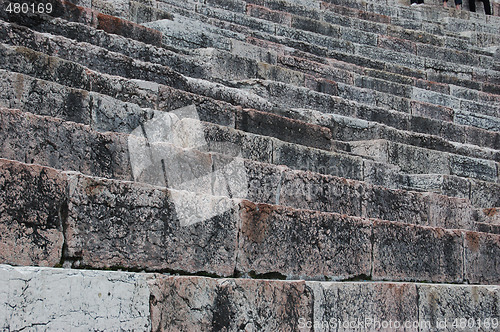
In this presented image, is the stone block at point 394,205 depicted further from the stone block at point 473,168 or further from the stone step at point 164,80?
the stone block at point 473,168

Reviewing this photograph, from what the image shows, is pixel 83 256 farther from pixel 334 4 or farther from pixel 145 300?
pixel 334 4

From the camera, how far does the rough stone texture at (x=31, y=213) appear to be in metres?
2.98

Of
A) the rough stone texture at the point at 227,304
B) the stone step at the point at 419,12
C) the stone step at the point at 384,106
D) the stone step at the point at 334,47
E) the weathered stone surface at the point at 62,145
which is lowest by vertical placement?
the rough stone texture at the point at 227,304

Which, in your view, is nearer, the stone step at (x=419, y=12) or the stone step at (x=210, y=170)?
the stone step at (x=210, y=170)

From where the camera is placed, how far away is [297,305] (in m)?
3.95

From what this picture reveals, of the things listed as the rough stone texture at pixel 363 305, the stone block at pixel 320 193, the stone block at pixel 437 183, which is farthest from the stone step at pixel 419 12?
the rough stone texture at pixel 363 305

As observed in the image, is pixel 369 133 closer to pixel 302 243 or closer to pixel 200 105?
pixel 200 105

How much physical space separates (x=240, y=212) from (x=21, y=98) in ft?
5.23

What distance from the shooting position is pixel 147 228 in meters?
3.51

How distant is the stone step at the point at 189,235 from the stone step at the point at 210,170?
1.43ft

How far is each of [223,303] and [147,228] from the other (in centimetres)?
62

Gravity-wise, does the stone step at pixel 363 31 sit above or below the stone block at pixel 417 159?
above

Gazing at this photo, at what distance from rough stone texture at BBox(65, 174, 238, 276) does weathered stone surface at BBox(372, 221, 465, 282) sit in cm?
144

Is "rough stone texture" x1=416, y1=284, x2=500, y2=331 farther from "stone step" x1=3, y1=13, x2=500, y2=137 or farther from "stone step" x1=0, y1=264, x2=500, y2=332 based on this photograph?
"stone step" x1=3, y1=13, x2=500, y2=137
